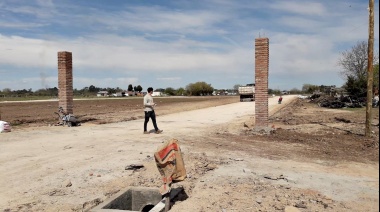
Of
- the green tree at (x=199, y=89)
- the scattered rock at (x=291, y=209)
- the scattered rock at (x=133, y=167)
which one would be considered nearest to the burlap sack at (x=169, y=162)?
the scattered rock at (x=291, y=209)

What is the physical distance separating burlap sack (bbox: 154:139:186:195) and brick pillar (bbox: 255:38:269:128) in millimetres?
8709

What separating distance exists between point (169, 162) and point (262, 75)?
29.6 feet

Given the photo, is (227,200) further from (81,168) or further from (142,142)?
(142,142)

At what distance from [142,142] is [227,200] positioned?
5866 mm

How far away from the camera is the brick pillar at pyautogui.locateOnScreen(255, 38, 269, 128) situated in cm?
1312

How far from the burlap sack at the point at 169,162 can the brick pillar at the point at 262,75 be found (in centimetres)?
871

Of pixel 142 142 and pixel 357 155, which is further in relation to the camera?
pixel 142 142

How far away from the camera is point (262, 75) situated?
1320 cm

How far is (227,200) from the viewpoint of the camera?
5.43 metres

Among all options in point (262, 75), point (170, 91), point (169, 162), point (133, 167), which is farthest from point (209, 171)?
point (170, 91)

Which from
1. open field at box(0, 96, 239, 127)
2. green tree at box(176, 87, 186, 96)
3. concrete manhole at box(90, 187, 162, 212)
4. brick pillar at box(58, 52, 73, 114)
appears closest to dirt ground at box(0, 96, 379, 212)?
concrete manhole at box(90, 187, 162, 212)

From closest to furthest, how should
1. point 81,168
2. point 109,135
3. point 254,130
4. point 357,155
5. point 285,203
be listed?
point 285,203 < point 81,168 < point 357,155 < point 109,135 < point 254,130

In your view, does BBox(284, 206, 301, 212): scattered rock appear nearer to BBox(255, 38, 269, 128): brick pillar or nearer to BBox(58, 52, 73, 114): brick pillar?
BBox(255, 38, 269, 128): brick pillar

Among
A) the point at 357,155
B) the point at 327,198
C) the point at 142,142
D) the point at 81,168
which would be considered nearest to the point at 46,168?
the point at 81,168
